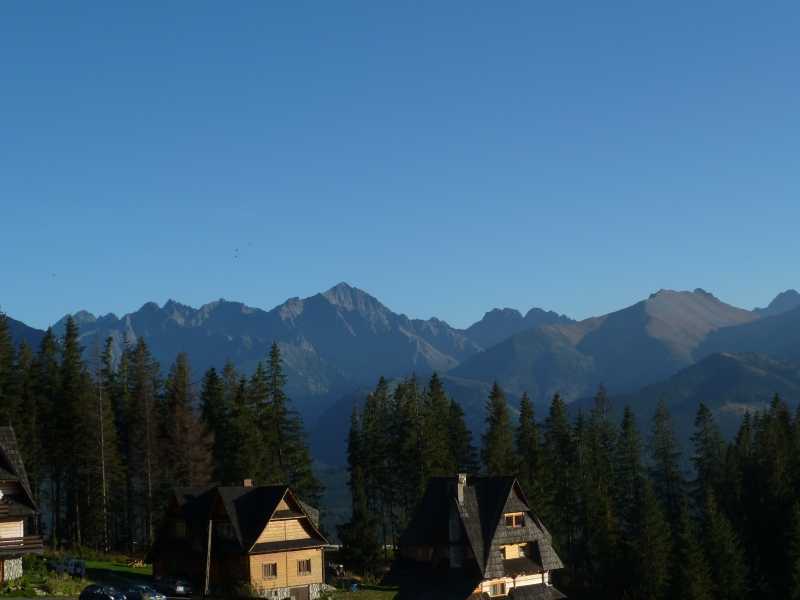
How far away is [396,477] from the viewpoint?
334ft

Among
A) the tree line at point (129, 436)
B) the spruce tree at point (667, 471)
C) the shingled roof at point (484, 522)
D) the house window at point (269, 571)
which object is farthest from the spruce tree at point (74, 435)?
the spruce tree at point (667, 471)

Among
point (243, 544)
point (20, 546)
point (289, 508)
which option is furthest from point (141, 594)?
point (289, 508)

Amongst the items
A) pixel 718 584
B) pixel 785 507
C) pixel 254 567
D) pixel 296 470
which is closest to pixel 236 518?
pixel 254 567

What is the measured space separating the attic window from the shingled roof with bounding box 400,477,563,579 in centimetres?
31

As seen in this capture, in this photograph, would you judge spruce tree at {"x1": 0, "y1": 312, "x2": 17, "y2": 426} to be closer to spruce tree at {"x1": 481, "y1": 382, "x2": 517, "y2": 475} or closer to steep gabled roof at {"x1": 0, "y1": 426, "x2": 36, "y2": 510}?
steep gabled roof at {"x1": 0, "y1": 426, "x2": 36, "y2": 510}

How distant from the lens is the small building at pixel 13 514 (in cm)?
5947

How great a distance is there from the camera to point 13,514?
197 ft

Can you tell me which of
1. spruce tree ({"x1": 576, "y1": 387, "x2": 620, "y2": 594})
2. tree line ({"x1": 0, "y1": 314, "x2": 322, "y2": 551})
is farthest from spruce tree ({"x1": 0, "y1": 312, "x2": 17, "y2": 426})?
spruce tree ({"x1": 576, "y1": 387, "x2": 620, "y2": 594})

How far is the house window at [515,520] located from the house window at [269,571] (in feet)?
57.6

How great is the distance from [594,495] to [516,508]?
23.8 metres

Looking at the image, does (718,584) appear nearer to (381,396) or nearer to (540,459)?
(540,459)

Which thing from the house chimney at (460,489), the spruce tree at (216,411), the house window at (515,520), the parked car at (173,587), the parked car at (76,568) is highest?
the spruce tree at (216,411)

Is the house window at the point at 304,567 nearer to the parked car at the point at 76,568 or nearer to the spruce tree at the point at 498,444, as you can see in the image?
the parked car at the point at 76,568

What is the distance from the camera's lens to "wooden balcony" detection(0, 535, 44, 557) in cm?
5919
